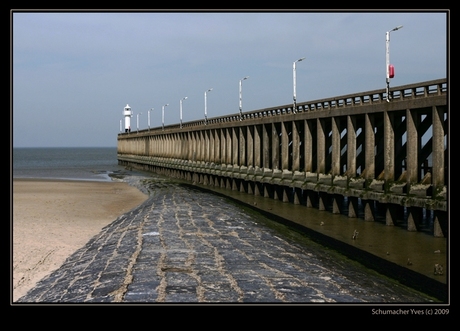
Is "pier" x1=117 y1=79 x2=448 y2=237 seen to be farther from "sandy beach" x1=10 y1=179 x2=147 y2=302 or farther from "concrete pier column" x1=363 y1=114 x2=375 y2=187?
"sandy beach" x1=10 y1=179 x2=147 y2=302

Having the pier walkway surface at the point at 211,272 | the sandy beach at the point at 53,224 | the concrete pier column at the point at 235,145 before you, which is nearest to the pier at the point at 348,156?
the concrete pier column at the point at 235,145

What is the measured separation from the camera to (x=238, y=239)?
59.3 feet

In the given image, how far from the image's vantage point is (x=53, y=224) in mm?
26484

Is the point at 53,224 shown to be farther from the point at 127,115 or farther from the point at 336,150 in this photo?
the point at 127,115

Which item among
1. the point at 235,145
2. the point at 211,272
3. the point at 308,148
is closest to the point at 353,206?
the point at 308,148

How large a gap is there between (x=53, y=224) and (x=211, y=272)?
1509 centimetres

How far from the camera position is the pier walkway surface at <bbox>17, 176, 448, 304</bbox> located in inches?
447

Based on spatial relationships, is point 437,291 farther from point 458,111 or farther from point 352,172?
point 352,172

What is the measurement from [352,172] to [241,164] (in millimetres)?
16963

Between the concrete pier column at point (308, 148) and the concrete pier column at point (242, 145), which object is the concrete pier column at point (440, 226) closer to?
the concrete pier column at point (308, 148)

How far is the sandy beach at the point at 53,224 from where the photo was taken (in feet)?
56.8

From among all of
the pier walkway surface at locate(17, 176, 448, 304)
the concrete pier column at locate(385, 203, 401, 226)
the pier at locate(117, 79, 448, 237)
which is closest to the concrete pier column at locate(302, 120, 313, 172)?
the pier at locate(117, 79, 448, 237)

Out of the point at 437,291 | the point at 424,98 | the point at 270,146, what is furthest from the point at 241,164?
the point at 437,291

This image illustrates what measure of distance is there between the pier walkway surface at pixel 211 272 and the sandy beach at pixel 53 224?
0.80 metres
